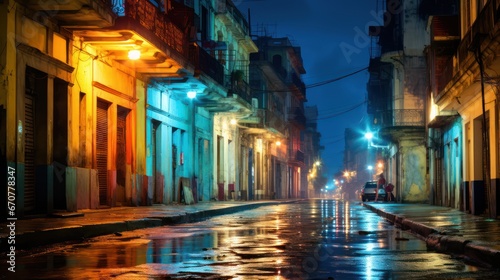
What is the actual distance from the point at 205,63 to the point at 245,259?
2211 cm

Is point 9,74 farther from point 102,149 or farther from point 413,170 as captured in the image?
point 413,170

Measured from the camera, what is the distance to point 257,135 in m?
49.2

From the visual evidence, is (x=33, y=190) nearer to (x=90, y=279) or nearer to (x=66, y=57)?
(x=66, y=57)

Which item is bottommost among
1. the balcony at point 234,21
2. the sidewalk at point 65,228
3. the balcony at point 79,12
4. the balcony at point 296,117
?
the sidewalk at point 65,228

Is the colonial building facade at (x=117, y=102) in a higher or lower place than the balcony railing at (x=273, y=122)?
lower

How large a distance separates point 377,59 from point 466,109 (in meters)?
25.1

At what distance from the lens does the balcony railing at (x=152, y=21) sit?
18641 mm

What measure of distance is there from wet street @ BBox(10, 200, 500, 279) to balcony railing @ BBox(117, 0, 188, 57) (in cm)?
848

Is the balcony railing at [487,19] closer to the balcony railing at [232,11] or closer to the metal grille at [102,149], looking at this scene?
the metal grille at [102,149]

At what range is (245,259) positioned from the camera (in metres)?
7.91

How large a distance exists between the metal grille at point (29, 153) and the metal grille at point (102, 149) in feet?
14.2

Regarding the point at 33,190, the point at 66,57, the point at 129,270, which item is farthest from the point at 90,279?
the point at 66,57

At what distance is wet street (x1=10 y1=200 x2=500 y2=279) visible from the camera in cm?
653

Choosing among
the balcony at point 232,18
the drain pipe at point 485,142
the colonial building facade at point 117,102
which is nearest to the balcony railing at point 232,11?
the balcony at point 232,18
